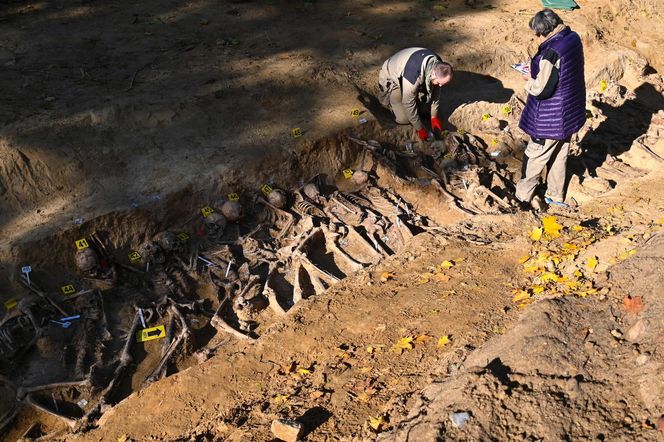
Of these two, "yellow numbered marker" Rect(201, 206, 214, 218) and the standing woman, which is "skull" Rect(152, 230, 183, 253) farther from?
the standing woman

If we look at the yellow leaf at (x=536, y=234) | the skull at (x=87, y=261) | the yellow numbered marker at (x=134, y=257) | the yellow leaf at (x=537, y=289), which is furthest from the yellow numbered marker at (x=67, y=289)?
the yellow leaf at (x=536, y=234)

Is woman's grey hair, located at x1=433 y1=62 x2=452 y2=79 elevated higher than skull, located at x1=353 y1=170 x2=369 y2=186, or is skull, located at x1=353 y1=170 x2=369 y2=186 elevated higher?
woman's grey hair, located at x1=433 y1=62 x2=452 y2=79

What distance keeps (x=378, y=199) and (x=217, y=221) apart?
2351mm

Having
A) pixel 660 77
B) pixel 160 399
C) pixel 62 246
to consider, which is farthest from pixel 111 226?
pixel 660 77

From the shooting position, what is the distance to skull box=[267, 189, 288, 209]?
738 centimetres

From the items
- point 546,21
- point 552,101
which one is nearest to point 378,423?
point 552,101

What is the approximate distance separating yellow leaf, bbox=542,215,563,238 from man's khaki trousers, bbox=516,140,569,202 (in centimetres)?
Answer: 113

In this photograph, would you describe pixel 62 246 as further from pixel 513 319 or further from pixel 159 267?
pixel 513 319

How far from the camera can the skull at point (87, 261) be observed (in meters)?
6.23

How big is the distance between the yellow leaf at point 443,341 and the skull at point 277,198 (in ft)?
11.4

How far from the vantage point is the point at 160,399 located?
16.6 ft

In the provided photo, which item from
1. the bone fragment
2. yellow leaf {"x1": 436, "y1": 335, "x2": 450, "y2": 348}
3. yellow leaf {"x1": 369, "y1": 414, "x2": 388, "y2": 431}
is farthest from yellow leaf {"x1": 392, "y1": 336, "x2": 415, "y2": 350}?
the bone fragment

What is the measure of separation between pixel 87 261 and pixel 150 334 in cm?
116

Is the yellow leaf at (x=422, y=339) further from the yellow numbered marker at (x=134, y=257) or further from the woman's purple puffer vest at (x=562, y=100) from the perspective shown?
the yellow numbered marker at (x=134, y=257)
